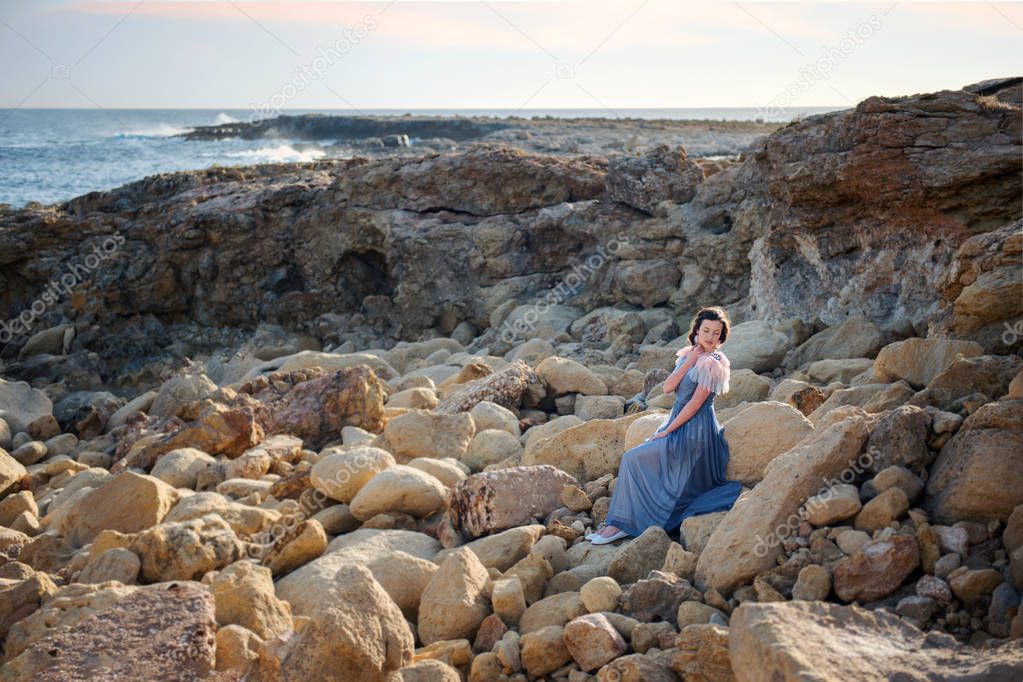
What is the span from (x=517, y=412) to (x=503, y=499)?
294cm

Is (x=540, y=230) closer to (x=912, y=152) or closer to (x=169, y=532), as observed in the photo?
(x=912, y=152)

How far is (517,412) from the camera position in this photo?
9.34 meters

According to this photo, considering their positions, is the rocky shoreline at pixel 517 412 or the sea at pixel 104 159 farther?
the sea at pixel 104 159

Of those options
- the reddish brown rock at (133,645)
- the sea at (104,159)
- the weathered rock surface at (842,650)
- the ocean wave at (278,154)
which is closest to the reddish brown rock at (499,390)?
the reddish brown rock at (133,645)

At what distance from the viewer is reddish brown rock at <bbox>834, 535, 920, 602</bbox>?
425 centimetres

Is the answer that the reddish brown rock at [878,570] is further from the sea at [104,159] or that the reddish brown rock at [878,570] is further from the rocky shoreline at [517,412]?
the sea at [104,159]

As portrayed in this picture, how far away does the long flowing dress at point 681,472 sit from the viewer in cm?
588

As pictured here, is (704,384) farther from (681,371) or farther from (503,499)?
(503,499)

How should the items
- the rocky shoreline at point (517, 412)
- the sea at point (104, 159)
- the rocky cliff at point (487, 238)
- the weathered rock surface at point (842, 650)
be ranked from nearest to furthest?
the weathered rock surface at point (842, 650), the rocky shoreline at point (517, 412), the rocky cliff at point (487, 238), the sea at point (104, 159)

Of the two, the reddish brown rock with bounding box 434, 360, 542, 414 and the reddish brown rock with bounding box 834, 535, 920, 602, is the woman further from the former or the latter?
the reddish brown rock with bounding box 434, 360, 542, 414

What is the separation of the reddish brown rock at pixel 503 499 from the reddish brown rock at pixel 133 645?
1.95 metres

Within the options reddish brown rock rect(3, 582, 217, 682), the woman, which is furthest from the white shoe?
reddish brown rock rect(3, 582, 217, 682)

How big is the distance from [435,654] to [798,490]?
2.06 meters

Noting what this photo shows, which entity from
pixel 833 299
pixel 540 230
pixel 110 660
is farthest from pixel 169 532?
pixel 540 230
